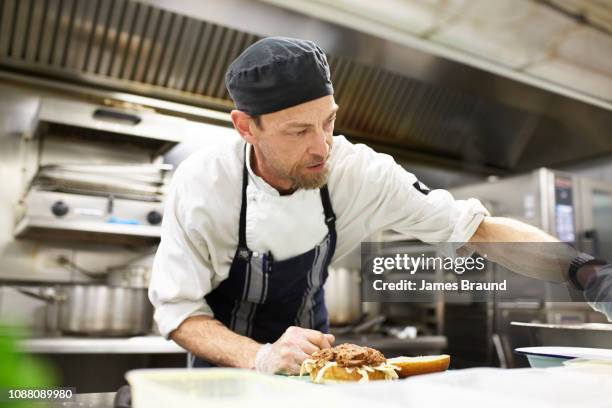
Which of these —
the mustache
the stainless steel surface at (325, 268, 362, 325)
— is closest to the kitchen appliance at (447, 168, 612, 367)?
the stainless steel surface at (325, 268, 362, 325)

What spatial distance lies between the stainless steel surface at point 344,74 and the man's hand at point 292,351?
182cm

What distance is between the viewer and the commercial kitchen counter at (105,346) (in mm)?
2336

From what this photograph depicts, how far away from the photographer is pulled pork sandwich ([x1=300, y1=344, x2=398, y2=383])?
79cm

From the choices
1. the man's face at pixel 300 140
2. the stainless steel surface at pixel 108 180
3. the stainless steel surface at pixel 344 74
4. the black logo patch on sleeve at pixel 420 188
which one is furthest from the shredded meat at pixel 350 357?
the stainless steel surface at pixel 108 180

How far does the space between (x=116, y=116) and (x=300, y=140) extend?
1.71m

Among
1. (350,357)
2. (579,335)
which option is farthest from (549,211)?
(350,357)

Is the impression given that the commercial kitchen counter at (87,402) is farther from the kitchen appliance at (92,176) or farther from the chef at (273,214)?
the kitchen appliance at (92,176)

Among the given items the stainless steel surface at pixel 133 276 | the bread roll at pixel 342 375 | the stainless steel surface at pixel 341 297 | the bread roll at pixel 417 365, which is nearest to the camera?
the bread roll at pixel 342 375

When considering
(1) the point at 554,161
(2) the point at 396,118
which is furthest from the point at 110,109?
(1) the point at 554,161

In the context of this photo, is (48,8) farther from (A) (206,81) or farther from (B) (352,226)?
(B) (352,226)

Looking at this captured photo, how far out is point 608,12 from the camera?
119 inches

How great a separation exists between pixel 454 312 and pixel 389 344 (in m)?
0.80

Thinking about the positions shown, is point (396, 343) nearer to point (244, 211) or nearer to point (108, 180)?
point (108, 180)

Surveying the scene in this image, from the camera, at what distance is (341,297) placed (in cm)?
322
